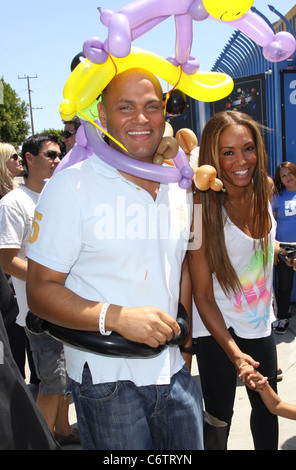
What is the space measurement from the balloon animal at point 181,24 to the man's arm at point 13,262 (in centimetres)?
162

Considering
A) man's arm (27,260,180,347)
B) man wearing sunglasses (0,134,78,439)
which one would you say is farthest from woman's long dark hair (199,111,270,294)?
man wearing sunglasses (0,134,78,439)

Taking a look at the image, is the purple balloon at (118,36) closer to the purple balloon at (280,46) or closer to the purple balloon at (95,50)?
the purple balloon at (95,50)

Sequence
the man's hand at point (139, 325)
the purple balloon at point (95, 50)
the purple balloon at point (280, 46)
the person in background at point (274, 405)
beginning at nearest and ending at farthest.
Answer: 1. the man's hand at point (139, 325)
2. the purple balloon at point (95, 50)
3. the purple balloon at point (280, 46)
4. the person in background at point (274, 405)

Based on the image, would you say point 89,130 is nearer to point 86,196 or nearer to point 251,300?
point 86,196

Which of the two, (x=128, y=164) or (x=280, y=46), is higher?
(x=280, y=46)

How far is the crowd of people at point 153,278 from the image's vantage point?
136cm

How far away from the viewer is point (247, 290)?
2.11 meters

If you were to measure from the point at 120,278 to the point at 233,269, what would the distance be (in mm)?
816

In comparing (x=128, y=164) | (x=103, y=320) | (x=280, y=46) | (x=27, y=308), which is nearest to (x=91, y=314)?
(x=103, y=320)

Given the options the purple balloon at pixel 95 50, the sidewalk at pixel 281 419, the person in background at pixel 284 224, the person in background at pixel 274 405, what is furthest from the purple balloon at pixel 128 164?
the person in background at pixel 284 224

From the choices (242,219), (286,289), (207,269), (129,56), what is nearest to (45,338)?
(207,269)

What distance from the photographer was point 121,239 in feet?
4.75

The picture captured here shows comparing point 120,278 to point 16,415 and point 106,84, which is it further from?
point 106,84

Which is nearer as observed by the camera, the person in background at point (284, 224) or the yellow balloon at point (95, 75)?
the yellow balloon at point (95, 75)
